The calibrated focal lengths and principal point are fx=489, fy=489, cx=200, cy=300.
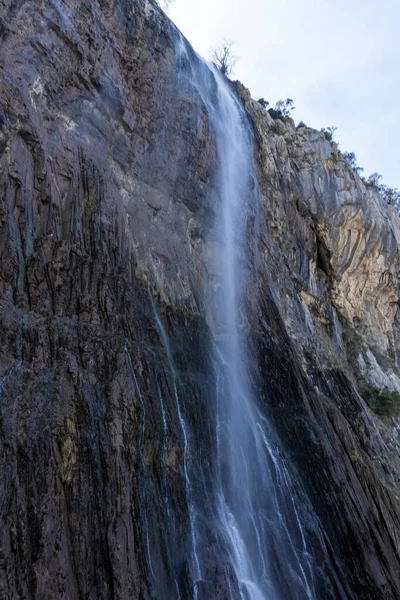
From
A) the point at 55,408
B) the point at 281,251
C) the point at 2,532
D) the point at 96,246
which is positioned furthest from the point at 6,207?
the point at 281,251

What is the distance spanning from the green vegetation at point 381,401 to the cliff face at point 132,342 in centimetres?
77

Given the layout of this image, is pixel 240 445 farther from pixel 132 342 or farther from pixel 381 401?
pixel 381 401

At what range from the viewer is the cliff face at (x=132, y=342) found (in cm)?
837

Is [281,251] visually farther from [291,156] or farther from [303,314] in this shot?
[291,156]

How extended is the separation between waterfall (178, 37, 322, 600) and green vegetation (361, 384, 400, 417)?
30.7 feet

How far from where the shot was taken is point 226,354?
1470cm

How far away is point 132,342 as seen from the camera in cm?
1128

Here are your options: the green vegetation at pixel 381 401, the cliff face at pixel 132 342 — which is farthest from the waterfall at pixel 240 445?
the green vegetation at pixel 381 401

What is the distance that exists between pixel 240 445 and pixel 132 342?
3940mm

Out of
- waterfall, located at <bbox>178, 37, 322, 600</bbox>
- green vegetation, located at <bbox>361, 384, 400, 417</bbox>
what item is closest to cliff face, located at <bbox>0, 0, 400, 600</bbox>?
waterfall, located at <bbox>178, 37, 322, 600</bbox>

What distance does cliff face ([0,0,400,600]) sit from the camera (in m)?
8.37

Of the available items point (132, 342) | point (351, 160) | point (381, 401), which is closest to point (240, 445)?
point (132, 342)

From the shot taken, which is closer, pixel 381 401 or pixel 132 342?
pixel 132 342

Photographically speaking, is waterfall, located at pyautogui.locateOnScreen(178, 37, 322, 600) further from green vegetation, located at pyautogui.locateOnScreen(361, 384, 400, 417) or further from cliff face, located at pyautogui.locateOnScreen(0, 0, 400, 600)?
green vegetation, located at pyautogui.locateOnScreen(361, 384, 400, 417)
